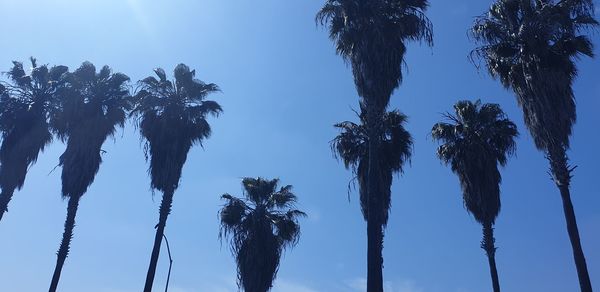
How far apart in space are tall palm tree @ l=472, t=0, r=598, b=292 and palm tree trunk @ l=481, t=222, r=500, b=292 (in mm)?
6632

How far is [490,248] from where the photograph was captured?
2833 cm

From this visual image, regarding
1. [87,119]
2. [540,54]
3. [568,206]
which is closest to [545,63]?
[540,54]

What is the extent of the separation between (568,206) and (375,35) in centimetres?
955

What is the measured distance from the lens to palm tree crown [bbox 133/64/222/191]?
3172 centimetres

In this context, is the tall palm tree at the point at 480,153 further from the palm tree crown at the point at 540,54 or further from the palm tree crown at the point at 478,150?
the palm tree crown at the point at 540,54

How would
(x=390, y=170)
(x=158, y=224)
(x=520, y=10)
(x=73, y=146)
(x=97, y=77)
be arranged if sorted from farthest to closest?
(x=97, y=77) → (x=73, y=146) → (x=158, y=224) → (x=390, y=170) → (x=520, y=10)

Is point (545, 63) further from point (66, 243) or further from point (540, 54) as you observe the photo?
point (66, 243)

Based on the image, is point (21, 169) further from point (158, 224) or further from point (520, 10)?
point (520, 10)

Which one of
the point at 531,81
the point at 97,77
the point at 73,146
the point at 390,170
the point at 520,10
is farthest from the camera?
the point at 97,77

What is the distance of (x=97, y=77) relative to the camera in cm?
3700

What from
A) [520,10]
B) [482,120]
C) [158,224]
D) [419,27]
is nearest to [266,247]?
[158,224]

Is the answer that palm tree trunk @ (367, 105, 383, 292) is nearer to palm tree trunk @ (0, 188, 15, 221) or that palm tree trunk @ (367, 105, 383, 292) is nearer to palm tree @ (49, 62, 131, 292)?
palm tree @ (49, 62, 131, 292)

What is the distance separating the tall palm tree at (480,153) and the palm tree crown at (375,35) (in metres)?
7.97

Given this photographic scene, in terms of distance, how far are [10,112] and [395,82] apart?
2398 cm
